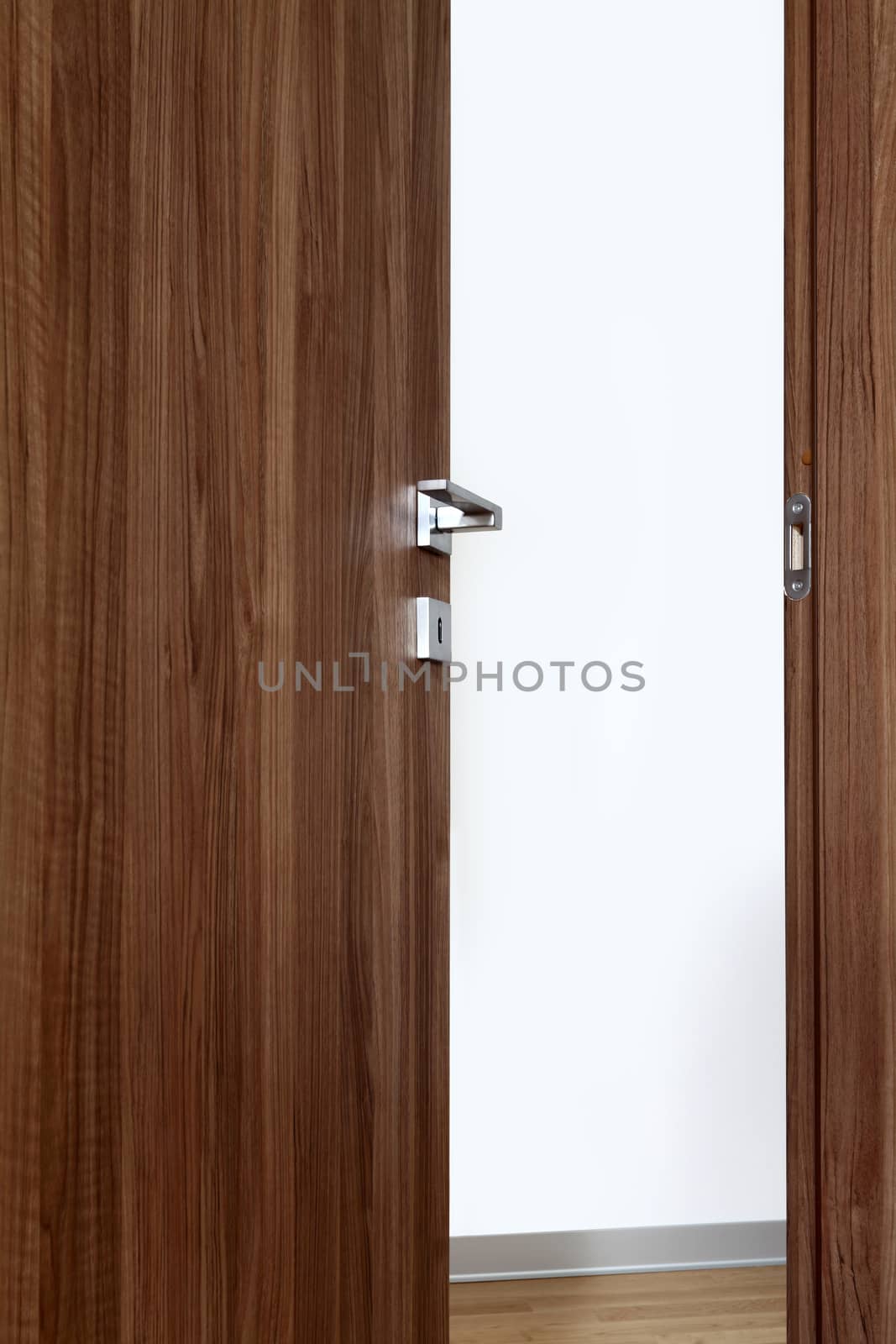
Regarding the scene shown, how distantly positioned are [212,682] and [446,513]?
478mm

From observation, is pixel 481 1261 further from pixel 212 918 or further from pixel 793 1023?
pixel 212 918

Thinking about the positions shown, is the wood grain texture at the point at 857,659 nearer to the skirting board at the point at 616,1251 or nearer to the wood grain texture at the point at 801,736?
the wood grain texture at the point at 801,736

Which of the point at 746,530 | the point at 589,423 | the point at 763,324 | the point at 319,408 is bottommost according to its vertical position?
the point at 319,408

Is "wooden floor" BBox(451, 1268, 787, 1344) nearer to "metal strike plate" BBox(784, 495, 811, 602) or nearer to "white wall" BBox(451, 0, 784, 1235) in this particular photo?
"white wall" BBox(451, 0, 784, 1235)

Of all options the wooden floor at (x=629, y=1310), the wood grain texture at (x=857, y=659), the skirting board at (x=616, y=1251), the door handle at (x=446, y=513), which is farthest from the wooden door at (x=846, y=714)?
the skirting board at (x=616, y=1251)

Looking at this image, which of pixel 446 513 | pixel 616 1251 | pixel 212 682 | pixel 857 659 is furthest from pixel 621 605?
pixel 212 682

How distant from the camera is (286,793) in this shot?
2.49ft

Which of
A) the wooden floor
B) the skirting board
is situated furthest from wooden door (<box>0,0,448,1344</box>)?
the skirting board

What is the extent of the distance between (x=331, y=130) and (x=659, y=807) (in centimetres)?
150

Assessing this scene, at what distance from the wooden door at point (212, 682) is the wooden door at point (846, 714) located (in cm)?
34

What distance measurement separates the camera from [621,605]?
211 centimetres

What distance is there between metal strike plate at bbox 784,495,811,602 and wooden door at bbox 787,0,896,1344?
1cm

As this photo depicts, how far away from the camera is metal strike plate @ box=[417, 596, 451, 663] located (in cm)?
105

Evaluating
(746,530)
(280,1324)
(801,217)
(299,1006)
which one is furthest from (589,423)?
(280,1324)
